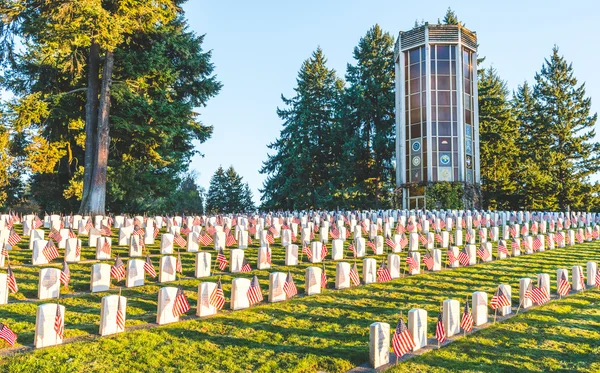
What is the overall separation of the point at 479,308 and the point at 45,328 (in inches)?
215

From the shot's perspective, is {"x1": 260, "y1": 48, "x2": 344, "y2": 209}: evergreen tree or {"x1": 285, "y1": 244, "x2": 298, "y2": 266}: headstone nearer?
{"x1": 285, "y1": 244, "x2": 298, "y2": 266}: headstone

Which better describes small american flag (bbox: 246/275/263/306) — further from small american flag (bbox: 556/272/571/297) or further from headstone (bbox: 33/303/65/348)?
small american flag (bbox: 556/272/571/297)

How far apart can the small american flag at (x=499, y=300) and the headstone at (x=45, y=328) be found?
5.65m

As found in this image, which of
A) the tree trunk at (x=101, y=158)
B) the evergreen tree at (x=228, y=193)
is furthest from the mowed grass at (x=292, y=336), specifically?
the evergreen tree at (x=228, y=193)

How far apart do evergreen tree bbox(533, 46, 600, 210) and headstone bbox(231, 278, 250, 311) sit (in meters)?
35.4

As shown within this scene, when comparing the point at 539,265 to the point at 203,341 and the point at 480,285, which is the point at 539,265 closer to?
the point at 480,285

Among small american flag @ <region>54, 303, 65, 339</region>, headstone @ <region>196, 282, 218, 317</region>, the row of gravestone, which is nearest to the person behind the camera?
the row of gravestone

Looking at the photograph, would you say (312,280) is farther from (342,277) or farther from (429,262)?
(429,262)

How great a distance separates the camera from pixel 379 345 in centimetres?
517

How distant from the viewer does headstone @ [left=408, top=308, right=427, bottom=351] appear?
564 cm

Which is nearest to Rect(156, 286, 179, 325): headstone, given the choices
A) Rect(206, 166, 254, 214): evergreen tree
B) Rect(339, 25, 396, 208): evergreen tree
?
Rect(339, 25, 396, 208): evergreen tree

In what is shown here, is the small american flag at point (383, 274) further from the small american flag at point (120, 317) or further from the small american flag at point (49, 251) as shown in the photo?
the small american flag at point (49, 251)

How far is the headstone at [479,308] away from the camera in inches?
264

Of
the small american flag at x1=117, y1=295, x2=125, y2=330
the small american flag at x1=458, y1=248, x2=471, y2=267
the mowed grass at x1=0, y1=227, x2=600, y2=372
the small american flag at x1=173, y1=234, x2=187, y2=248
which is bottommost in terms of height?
the mowed grass at x1=0, y1=227, x2=600, y2=372
